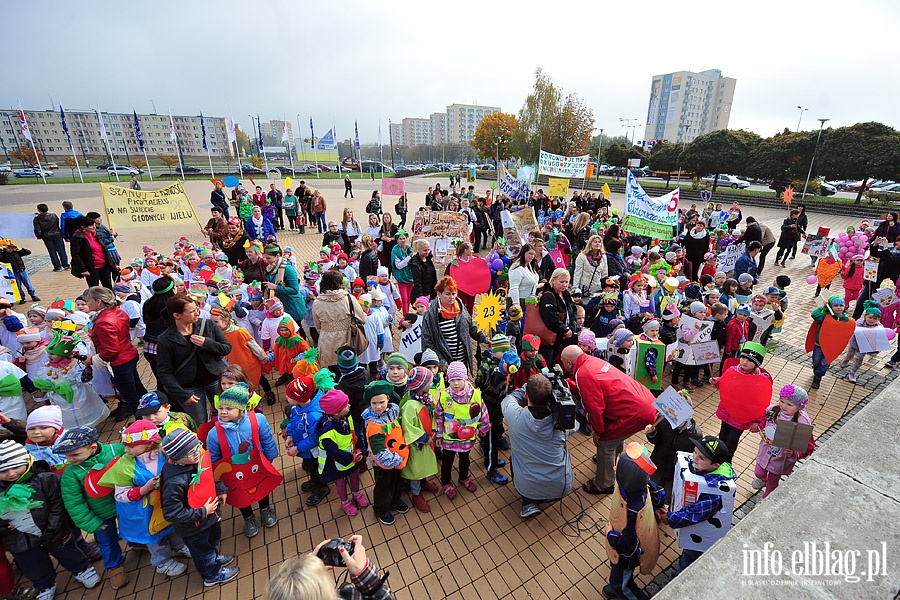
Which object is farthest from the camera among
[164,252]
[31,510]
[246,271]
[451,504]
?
[164,252]

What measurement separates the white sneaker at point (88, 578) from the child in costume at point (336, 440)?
6.53 ft

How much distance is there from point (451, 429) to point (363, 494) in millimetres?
1315

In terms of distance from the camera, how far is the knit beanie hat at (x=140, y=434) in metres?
3.02

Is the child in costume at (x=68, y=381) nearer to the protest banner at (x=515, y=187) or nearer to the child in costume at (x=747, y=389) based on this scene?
the child in costume at (x=747, y=389)

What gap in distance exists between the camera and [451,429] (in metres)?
3.92

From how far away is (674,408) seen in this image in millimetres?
3508

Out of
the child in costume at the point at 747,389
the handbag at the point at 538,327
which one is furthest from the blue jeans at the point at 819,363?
the handbag at the point at 538,327

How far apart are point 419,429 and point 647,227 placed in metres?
8.13

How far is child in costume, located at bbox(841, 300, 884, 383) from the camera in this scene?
6180 millimetres

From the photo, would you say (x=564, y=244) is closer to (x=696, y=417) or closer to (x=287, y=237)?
(x=696, y=417)

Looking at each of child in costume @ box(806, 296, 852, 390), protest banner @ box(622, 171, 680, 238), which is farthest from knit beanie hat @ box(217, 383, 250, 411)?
protest banner @ box(622, 171, 680, 238)

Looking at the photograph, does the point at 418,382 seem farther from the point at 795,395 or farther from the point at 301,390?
the point at 795,395

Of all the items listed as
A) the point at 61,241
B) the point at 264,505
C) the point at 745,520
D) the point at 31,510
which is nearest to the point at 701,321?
the point at 745,520

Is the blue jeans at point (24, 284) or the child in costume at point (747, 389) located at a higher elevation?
the child in costume at point (747, 389)
